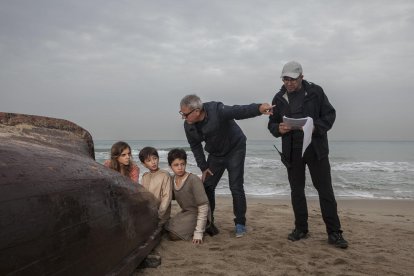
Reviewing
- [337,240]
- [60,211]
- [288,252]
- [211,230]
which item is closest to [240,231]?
[211,230]

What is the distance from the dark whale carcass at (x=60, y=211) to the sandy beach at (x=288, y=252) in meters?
0.56

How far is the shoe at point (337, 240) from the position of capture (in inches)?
150

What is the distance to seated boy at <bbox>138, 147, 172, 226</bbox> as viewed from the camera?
160 inches

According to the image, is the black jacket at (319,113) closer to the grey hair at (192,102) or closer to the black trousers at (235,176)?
the black trousers at (235,176)

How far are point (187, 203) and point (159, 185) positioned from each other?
0.36 m

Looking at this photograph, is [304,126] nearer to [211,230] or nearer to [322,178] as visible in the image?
[322,178]

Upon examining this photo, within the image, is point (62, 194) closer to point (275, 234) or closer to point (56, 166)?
point (56, 166)

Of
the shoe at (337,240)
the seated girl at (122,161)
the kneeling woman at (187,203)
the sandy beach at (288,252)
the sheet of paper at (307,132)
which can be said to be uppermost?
the sheet of paper at (307,132)

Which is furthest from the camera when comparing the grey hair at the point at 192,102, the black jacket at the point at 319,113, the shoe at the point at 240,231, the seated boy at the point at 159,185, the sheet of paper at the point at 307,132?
the shoe at the point at 240,231

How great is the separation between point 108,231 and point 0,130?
1.13m

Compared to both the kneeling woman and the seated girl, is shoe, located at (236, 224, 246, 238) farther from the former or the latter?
the seated girl

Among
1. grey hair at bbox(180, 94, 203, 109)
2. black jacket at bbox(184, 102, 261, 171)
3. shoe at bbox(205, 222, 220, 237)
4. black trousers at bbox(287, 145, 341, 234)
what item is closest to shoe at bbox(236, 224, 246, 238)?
shoe at bbox(205, 222, 220, 237)

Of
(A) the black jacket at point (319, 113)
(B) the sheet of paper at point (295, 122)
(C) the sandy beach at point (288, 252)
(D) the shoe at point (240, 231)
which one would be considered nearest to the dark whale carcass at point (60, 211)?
(C) the sandy beach at point (288, 252)

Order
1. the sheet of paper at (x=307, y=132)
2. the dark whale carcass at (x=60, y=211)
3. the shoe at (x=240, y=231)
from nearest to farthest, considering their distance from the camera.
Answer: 1. the dark whale carcass at (x=60, y=211)
2. the sheet of paper at (x=307, y=132)
3. the shoe at (x=240, y=231)
